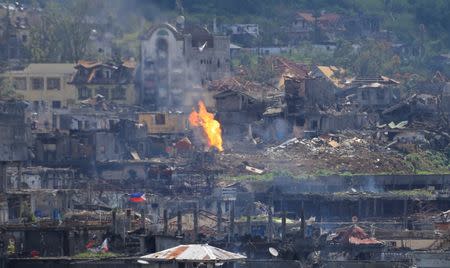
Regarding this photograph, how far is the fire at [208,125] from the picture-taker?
96.8 m

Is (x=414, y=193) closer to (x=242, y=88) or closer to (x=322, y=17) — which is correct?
(x=242, y=88)

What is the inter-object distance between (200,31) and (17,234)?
1846 inches

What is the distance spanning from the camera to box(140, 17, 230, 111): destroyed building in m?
106

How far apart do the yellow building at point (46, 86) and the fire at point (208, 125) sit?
8231 mm

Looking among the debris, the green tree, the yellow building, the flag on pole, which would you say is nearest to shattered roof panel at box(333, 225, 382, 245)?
the flag on pole

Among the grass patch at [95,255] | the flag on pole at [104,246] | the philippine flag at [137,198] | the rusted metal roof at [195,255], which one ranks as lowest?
the grass patch at [95,255]

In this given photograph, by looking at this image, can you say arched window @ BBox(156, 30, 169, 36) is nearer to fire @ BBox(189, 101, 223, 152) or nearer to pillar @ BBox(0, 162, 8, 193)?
fire @ BBox(189, 101, 223, 152)

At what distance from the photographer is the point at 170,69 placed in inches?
4213

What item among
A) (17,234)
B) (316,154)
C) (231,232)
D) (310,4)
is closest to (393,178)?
(316,154)

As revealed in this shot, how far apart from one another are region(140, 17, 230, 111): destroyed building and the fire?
447 cm

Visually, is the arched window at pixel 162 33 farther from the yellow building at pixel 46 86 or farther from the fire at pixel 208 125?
the fire at pixel 208 125

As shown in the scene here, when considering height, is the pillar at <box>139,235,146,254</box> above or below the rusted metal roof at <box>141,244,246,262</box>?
below

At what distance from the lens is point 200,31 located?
111 metres

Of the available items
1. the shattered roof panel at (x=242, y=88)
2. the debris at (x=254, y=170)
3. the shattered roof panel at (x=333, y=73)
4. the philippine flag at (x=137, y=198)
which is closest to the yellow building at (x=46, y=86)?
the shattered roof panel at (x=242, y=88)
